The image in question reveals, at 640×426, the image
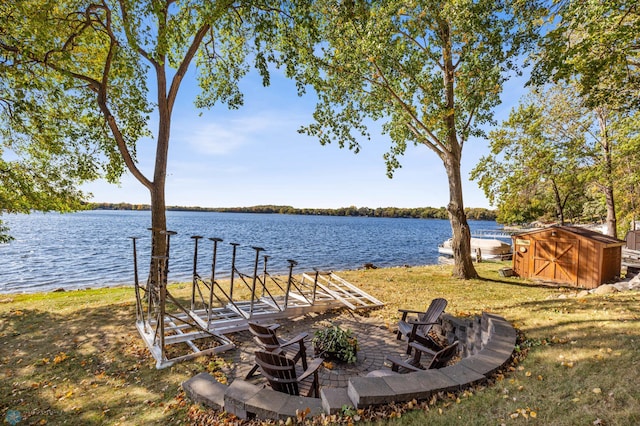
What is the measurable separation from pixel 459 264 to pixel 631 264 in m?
11.5

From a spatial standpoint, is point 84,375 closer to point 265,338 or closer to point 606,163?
point 265,338

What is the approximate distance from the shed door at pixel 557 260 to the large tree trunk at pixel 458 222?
13.9 ft

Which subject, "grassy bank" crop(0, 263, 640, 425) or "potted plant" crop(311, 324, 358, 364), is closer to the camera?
"grassy bank" crop(0, 263, 640, 425)

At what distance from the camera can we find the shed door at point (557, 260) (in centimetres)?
1556

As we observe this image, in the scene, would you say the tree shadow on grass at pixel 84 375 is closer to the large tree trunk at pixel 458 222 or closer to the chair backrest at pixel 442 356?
the chair backrest at pixel 442 356

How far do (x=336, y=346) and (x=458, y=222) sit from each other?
11417 millimetres

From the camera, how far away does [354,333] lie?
7.95m

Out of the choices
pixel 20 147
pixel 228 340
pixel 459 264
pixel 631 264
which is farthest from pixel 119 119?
pixel 631 264

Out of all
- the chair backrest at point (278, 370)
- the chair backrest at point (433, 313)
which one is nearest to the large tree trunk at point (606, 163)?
the chair backrest at point (433, 313)

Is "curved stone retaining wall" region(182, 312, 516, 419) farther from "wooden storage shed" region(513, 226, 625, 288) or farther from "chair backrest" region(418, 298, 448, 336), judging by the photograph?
"wooden storage shed" region(513, 226, 625, 288)

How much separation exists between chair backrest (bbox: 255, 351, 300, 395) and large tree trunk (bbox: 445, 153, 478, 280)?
12.9 m

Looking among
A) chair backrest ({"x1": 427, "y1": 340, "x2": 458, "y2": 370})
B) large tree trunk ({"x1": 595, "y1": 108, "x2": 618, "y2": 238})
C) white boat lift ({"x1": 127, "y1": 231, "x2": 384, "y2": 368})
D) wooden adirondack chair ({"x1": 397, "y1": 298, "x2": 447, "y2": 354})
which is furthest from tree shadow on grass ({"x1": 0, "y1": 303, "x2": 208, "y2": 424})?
large tree trunk ({"x1": 595, "y1": 108, "x2": 618, "y2": 238})

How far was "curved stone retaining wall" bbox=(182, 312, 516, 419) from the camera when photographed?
3814 millimetres

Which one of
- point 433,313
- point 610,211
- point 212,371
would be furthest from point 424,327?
point 610,211
